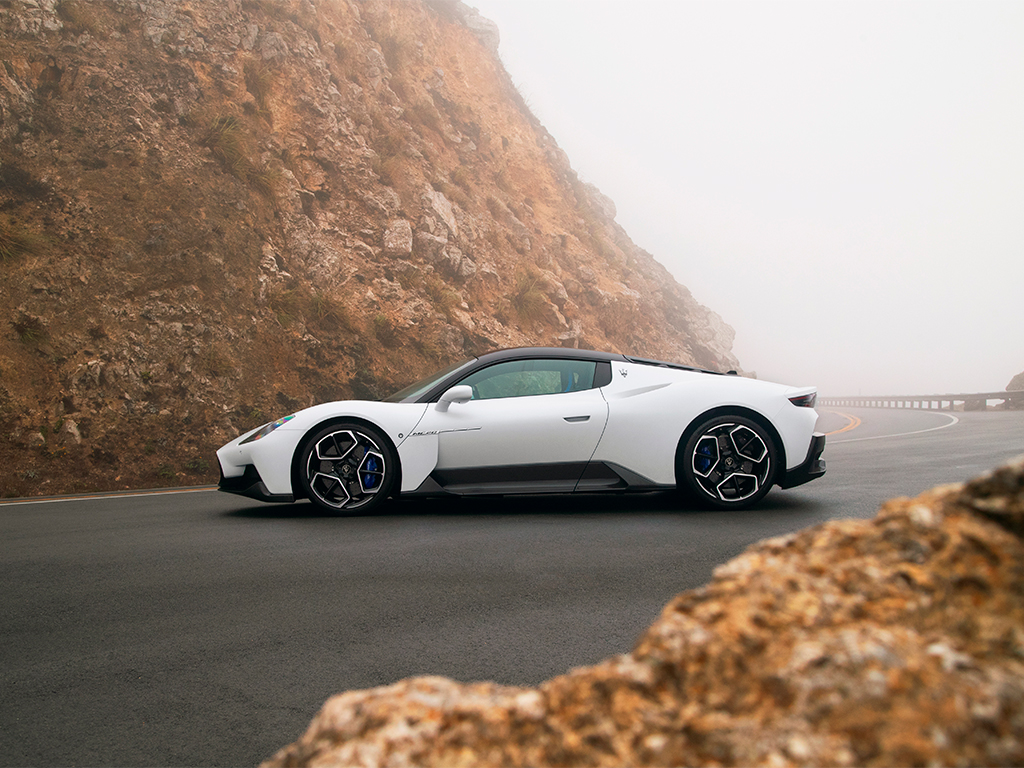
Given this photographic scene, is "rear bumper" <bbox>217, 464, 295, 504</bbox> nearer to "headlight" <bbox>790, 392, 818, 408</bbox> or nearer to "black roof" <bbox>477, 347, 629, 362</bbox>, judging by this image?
"black roof" <bbox>477, 347, 629, 362</bbox>

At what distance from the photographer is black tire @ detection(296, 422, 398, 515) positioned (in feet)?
18.7

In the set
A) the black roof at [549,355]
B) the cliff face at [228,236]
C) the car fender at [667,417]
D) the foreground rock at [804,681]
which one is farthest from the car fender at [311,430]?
the cliff face at [228,236]

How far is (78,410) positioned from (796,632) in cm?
1244

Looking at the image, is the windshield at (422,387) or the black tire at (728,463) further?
the windshield at (422,387)

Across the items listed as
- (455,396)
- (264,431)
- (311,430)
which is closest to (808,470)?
(455,396)

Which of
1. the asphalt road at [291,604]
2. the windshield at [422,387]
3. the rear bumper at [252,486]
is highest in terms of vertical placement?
the windshield at [422,387]

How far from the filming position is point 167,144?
15.0m

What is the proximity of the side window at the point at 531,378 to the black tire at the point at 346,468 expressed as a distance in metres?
1.00

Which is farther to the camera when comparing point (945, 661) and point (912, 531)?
point (912, 531)

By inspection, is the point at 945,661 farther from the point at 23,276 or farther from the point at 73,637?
the point at 23,276

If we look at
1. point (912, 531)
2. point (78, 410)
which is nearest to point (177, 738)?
point (912, 531)

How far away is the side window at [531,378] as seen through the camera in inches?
233

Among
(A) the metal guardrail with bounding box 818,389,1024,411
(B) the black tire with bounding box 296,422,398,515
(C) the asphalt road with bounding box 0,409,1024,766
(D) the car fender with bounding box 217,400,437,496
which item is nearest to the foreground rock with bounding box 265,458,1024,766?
(C) the asphalt road with bounding box 0,409,1024,766

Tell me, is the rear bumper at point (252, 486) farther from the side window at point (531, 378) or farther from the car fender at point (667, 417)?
the car fender at point (667, 417)
